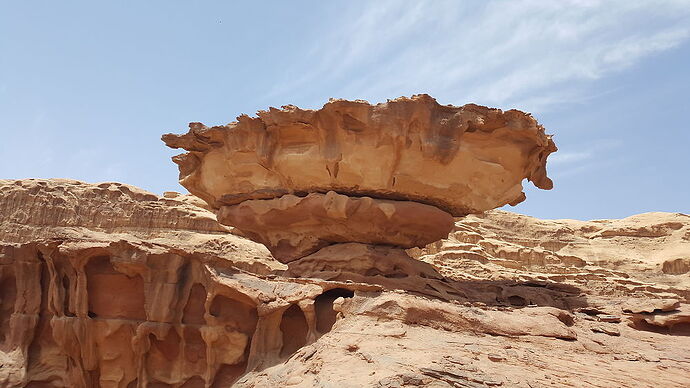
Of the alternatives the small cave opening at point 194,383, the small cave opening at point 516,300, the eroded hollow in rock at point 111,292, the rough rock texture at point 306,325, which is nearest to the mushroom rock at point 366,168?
the rough rock texture at point 306,325

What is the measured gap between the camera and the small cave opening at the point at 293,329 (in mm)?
8297

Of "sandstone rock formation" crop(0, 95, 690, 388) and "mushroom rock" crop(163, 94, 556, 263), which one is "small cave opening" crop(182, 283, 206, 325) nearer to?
"sandstone rock formation" crop(0, 95, 690, 388)

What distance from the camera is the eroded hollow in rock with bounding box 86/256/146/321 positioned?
9648mm

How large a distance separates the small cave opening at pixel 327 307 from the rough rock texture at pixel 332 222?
2.73m

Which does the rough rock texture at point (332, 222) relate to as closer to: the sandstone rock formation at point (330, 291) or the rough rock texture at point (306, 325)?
the sandstone rock formation at point (330, 291)

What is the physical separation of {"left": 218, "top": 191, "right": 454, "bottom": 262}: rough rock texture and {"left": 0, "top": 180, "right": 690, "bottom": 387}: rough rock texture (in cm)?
36

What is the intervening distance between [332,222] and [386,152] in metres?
1.66

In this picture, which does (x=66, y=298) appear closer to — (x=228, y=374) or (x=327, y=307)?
(x=228, y=374)

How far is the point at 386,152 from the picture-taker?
1082cm

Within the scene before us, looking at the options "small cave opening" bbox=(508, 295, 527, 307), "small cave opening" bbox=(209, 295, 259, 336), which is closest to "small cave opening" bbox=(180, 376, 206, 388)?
"small cave opening" bbox=(209, 295, 259, 336)

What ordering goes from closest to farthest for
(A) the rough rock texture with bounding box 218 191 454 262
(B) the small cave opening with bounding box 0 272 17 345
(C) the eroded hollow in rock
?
(C) the eroded hollow in rock, (B) the small cave opening with bounding box 0 272 17 345, (A) the rough rock texture with bounding box 218 191 454 262

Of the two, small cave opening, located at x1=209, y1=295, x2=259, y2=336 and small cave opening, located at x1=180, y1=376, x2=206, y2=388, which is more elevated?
small cave opening, located at x1=209, y1=295, x2=259, y2=336

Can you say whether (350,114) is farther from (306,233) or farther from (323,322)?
(323,322)

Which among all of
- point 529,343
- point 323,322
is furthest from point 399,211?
point 529,343
